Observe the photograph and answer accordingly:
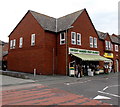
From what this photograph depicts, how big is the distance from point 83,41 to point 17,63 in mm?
13000

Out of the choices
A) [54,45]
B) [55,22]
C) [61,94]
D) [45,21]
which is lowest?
[61,94]

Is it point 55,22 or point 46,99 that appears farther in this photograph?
point 55,22

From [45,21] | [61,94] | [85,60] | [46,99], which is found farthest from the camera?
[45,21]

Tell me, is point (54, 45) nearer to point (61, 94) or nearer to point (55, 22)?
point (55, 22)

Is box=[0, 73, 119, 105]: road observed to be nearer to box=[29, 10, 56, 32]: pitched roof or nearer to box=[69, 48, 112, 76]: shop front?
box=[69, 48, 112, 76]: shop front

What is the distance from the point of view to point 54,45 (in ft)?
68.4

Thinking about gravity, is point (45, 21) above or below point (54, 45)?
above

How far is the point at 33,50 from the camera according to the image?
2131 centimetres

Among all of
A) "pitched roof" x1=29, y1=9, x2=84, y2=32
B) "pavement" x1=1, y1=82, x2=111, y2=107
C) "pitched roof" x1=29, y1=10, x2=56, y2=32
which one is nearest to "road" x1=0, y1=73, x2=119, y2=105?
"pavement" x1=1, y1=82, x2=111, y2=107

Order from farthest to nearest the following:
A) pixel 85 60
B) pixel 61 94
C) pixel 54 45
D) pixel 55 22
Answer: pixel 55 22
pixel 54 45
pixel 85 60
pixel 61 94

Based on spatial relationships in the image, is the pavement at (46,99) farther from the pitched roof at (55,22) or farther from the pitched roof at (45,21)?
the pitched roof at (45,21)

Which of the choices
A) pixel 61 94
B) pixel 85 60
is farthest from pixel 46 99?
pixel 85 60

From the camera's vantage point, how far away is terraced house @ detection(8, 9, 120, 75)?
19331 millimetres

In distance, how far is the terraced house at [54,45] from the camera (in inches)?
761
